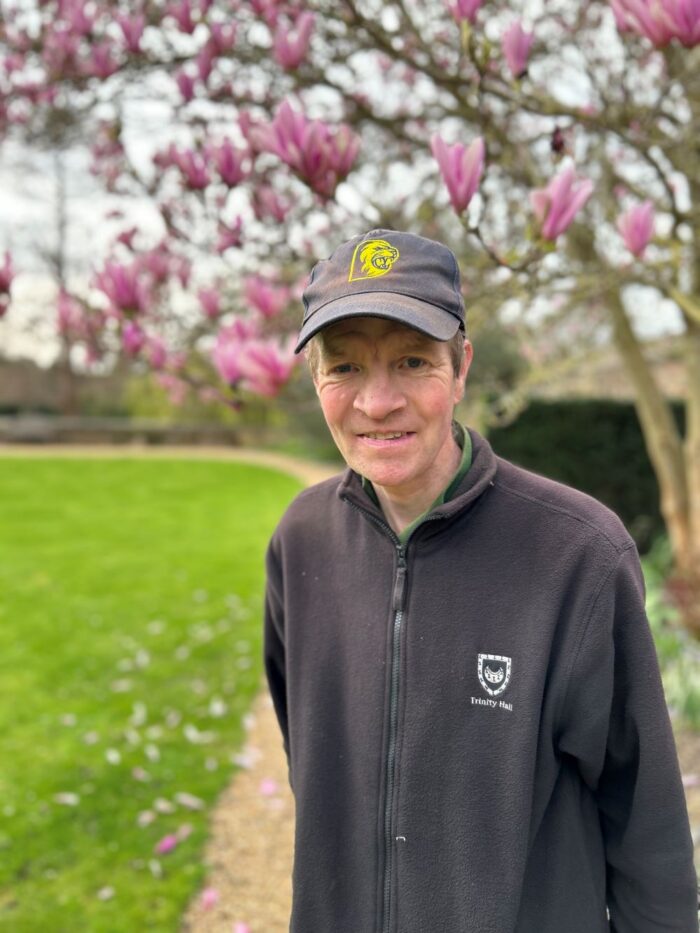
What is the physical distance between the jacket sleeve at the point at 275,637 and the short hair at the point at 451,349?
1.56ft

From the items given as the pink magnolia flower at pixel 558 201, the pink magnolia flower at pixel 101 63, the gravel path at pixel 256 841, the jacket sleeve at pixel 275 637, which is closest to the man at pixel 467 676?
the jacket sleeve at pixel 275 637

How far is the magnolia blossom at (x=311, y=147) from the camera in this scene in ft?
6.45

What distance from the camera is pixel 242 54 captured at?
3.00m

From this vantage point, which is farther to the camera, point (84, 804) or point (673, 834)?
point (84, 804)

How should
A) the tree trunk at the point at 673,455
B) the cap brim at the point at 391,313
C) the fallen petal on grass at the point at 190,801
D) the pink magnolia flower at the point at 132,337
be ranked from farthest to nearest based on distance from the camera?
the tree trunk at the point at 673,455, the fallen petal on grass at the point at 190,801, the pink magnolia flower at the point at 132,337, the cap brim at the point at 391,313

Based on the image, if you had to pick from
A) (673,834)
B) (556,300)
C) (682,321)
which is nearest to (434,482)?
(673,834)

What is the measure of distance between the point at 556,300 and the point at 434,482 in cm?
375

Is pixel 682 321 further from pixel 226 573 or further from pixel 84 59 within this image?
pixel 226 573

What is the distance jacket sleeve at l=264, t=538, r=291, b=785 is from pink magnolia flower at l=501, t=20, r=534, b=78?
1385 millimetres

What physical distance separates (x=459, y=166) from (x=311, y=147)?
18.1 inches

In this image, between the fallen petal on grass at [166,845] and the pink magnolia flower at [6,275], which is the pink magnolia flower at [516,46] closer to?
the pink magnolia flower at [6,275]

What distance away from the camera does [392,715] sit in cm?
135

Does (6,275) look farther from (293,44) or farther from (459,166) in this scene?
(459,166)

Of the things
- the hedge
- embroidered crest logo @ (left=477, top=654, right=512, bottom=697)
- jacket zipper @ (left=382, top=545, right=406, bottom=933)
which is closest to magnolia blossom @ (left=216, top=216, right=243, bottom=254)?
jacket zipper @ (left=382, top=545, right=406, bottom=933)
